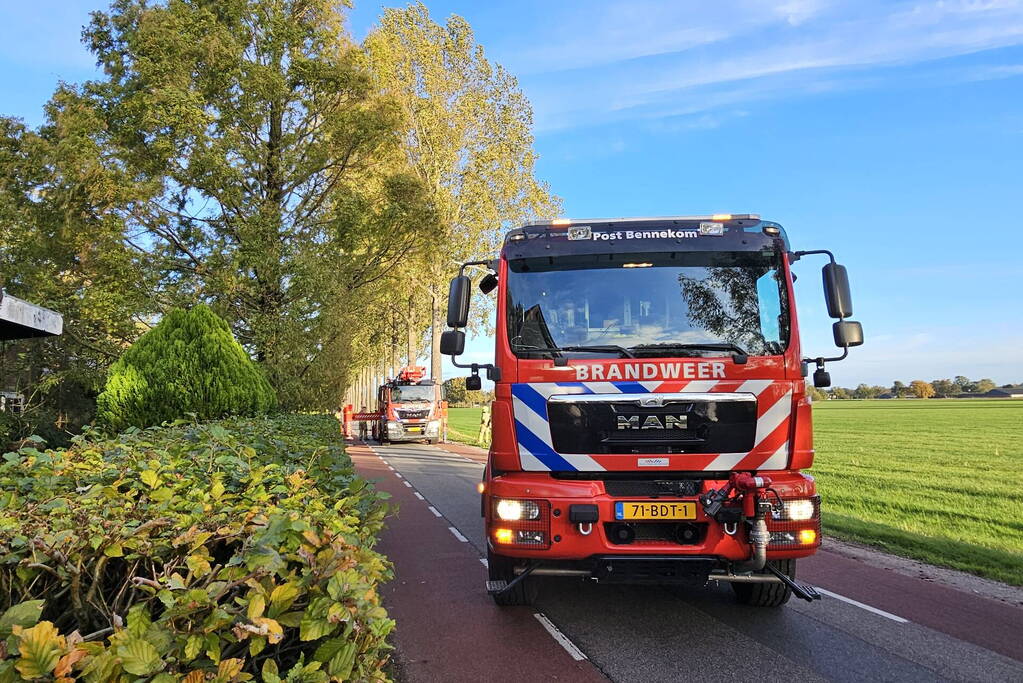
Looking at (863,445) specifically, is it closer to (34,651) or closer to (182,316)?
(182,316)

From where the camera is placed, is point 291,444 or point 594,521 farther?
point 291,444

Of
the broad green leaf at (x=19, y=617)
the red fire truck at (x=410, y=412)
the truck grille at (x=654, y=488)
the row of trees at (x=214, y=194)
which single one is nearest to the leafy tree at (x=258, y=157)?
the row of trees at (x=214, y=194)

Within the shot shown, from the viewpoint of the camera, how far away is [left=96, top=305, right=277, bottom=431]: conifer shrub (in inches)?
408

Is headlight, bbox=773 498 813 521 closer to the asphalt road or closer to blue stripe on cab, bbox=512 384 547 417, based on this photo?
the asphalt road

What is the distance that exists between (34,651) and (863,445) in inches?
1252

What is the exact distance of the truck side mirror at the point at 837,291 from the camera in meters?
5.35

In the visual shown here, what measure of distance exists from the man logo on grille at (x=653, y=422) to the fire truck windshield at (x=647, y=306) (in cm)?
49

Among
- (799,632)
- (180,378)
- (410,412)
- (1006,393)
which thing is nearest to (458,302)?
(799,632)

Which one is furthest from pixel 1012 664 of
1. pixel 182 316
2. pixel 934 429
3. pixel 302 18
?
pixel 934 429

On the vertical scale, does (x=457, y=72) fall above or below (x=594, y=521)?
above

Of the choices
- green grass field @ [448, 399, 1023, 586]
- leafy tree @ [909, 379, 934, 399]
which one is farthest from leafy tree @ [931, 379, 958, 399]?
green grass field @ [448, 399, 1023, 586]

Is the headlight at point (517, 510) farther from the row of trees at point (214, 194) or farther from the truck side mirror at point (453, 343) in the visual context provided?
the row of trees at point (214, 194)

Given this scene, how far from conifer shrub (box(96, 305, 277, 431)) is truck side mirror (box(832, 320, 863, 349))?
8685 mm

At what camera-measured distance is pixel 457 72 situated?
87.2 feet
